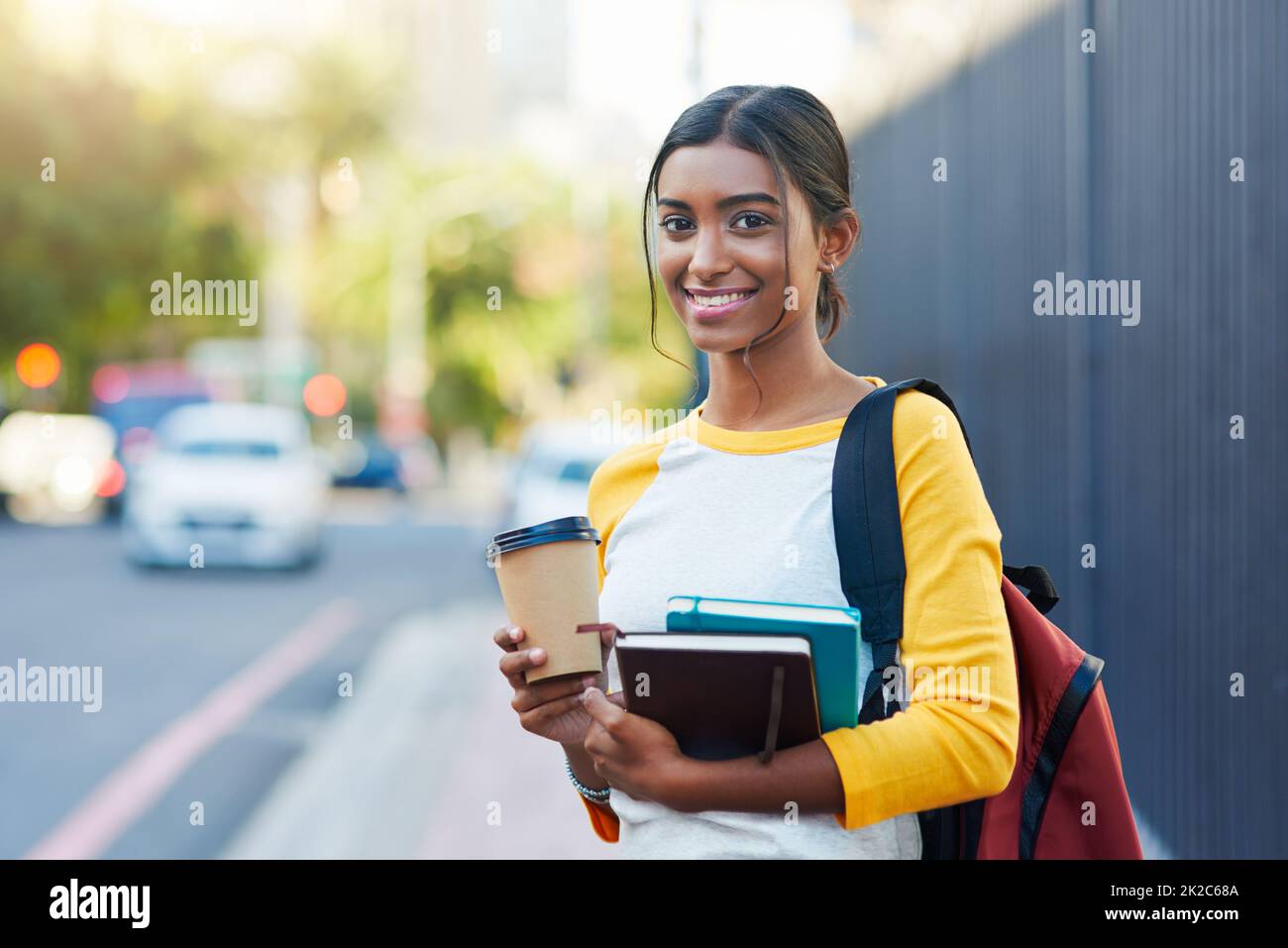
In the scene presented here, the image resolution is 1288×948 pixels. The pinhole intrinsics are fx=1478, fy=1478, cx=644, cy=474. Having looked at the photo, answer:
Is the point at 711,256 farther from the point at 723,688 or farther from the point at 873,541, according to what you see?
the point at 723,688

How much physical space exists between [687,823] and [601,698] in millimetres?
200

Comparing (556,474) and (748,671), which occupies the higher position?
(556,474)

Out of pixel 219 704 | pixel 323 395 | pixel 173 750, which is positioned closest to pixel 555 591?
pixel 173 750

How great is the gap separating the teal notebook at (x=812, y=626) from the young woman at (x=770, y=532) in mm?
65

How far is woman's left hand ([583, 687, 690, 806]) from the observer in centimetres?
158

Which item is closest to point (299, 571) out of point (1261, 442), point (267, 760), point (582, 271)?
point (267, 760)

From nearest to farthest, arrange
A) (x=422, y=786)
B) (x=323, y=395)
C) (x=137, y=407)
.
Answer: (x=422, y=786) < (x=137, y=407) < (x=323, y=395)

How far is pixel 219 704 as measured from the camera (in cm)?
891

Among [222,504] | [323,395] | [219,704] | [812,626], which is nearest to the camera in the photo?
[812,626]

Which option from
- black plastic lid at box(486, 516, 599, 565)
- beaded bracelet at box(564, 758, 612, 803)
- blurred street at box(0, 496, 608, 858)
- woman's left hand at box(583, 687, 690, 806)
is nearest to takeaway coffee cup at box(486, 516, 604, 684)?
black plastic lid at box(486, 516, 599, 565)

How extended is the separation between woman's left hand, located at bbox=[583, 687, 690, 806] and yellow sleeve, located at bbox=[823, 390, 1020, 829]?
0.57ft

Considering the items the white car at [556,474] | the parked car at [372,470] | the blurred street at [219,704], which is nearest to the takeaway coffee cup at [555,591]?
the blurred street at [219,704]

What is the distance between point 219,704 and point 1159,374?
21.3 ft
